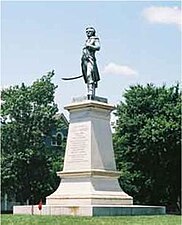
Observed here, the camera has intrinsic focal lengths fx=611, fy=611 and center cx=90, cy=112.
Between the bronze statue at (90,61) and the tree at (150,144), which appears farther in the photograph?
the tree at (150,144)

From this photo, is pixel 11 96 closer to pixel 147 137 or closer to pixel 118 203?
pixel 147 137

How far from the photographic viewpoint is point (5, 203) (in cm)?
4769

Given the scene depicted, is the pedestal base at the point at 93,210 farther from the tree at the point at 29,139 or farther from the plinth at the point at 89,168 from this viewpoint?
the tree at the point at 29,139

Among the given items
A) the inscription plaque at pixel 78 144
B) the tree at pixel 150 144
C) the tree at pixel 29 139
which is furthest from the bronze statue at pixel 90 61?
the tree at pixel 29 139

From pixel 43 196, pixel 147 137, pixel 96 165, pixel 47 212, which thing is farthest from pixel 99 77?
pixel 43 196

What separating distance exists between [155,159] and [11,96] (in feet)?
35.3

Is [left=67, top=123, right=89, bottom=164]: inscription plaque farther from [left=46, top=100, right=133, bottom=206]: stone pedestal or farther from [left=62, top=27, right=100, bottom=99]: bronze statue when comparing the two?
[left=62, top=27, right=100, bottom=99]: bronze statue

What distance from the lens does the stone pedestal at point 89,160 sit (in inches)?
873

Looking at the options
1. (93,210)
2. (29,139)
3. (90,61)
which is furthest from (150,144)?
(93,210)

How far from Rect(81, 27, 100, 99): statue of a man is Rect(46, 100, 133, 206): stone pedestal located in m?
1.21

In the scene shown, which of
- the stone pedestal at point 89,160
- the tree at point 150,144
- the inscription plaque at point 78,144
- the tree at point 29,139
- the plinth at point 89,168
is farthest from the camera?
the tree at point 29,139

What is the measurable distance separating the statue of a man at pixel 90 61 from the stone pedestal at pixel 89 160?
1.21 meters

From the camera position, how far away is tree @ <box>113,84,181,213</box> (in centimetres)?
3553

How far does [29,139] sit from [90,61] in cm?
1713
